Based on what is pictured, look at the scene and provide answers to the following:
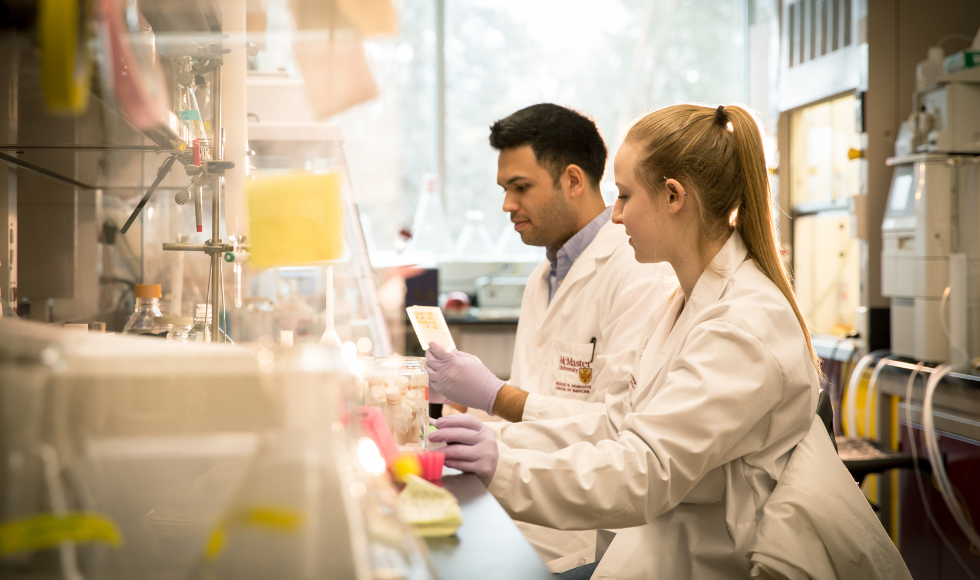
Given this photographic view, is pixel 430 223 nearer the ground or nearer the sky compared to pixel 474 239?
nearer the sky

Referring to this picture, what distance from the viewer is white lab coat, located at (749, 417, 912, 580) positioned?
0.99 meters

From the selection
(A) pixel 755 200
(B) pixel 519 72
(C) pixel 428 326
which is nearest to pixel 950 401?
(A) pixel 755 200

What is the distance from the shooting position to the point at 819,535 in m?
1.01

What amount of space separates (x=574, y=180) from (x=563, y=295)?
0.34 m

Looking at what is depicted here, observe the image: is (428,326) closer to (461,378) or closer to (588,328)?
(461,378)

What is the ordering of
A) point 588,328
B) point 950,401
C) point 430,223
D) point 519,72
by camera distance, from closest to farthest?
1. point 588,328
2. point 950,401
3. point 430,223
4. point 519,72

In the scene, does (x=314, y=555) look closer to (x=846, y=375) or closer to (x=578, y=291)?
(x=578, y=291)

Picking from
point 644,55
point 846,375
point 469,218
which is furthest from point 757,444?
point 644,55

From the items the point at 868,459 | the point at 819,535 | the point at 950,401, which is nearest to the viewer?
the point at 819,535

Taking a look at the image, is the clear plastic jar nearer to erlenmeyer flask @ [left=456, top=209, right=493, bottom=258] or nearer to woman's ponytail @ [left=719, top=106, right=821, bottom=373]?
woman's ponytail @ [left=719, top=106, right=821, bottom=373]

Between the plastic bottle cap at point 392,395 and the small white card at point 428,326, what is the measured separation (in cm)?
35

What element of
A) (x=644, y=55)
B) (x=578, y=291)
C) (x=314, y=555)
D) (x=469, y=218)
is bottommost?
(x=314, y=555)

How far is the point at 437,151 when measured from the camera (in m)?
4.67

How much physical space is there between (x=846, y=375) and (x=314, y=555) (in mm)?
3375
